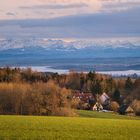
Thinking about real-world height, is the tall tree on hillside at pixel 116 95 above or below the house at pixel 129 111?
above

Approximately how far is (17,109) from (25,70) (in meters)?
62.1

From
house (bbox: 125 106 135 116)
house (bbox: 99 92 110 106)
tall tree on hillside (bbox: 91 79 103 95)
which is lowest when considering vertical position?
house (bbox: 125 106 135 116)

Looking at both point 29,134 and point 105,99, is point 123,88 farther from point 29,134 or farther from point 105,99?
point 29,134

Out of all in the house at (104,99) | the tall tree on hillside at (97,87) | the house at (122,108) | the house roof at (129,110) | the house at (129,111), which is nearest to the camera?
the house at (129,111)

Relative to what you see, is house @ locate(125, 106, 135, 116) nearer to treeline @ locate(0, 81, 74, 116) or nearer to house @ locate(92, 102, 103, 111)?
house @ locate(92, 102, 103, 111)

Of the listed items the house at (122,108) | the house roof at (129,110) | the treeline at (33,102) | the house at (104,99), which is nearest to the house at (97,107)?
the house at (104,99)

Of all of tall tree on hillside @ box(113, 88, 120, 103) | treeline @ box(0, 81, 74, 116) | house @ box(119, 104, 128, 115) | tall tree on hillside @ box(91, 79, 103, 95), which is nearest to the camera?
treeline @ box(0, 81, 74, 116)

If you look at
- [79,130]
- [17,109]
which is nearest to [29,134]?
[79,130]

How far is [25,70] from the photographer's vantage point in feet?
436

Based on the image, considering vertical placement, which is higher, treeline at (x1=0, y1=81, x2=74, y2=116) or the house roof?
treeline at (x1=0, y1=81, x2=74, y2=116)

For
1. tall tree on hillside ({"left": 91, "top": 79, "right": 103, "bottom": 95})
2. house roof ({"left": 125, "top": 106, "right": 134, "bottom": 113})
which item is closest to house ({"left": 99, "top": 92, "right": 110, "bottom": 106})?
tall tree on hillside ({"left": 91, "top": 79, "right": 103, "bottom": 95})

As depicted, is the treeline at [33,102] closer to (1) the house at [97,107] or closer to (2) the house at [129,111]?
(2) the house at [129,111]

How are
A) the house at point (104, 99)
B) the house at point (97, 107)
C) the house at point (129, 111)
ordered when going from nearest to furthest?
the house at point (129, 111) < the house at point (97, 107) < the house at point (104, 99)

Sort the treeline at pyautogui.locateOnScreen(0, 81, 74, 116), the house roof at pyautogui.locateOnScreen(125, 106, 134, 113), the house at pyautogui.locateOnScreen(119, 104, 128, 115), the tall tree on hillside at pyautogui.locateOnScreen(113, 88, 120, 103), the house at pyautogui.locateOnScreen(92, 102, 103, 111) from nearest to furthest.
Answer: the treeline at pyautogui.locateOnScreen(0, 81, 74, 116) < the house roof at pyautogui.locateOnScreen(125, 106, 134, 113) < the house at pyautogui.locateOnScreen(119, 104, 128, 115) < the house at pyautogui.locateOnScreen(92, 102, 103, 111) < the tall tree on hillside at pyautogui.locateOnScreen(113, 88, 120, 103)
